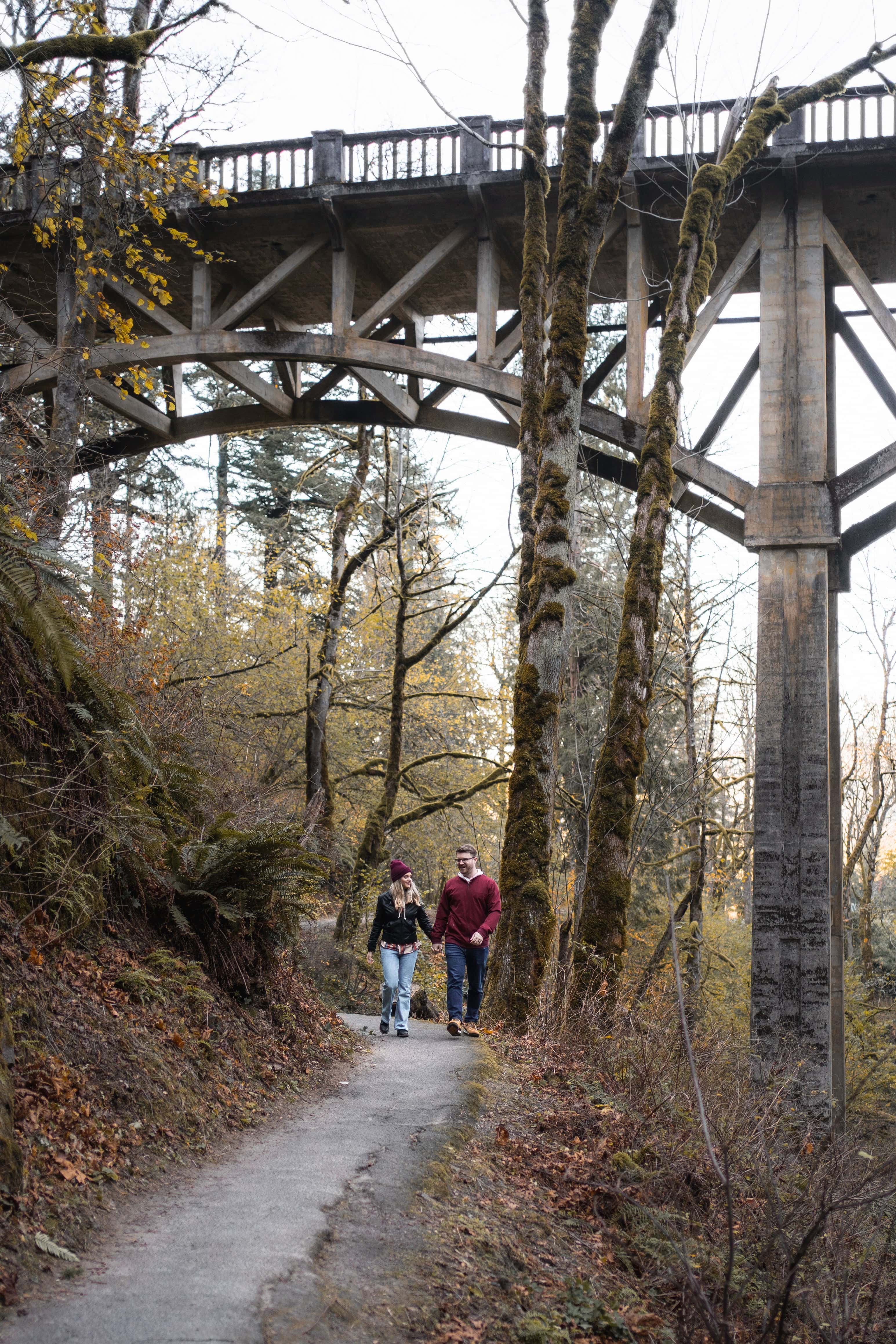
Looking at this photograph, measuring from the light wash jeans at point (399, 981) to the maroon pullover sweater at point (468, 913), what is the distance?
424 mm

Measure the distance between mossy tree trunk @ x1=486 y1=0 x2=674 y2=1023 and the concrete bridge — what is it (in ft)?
2.92

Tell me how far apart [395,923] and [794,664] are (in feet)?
19.1

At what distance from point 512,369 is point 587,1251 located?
1837 cm

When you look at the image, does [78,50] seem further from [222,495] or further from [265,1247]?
[222,495]

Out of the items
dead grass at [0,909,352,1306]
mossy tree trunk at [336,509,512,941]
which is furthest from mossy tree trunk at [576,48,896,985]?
mossy tree trunk at [336,509,512,941]

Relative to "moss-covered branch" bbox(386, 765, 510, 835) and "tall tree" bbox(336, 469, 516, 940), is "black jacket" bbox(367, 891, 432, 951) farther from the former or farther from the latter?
"moss-covered branch" bbox(386, 765, 510, 835)

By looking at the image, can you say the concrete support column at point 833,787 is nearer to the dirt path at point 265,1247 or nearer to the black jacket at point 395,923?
the black jacket at point 395,923

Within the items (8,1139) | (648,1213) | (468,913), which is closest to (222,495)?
(468,913)

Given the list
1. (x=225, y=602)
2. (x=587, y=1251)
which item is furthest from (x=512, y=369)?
(x=587, y=1251)

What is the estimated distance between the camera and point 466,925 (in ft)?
33.1

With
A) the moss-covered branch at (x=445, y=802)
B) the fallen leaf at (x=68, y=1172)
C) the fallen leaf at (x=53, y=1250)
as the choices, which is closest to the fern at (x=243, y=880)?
the fallen leaf at (x=68, y=1172)

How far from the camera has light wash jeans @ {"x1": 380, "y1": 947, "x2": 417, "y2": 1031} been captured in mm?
10305

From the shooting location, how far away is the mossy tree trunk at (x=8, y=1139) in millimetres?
3902

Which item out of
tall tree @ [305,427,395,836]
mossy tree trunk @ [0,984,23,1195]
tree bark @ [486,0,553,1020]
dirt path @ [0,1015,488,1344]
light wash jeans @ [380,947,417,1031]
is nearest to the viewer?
dirt path @ [0,1015,488,1344]
